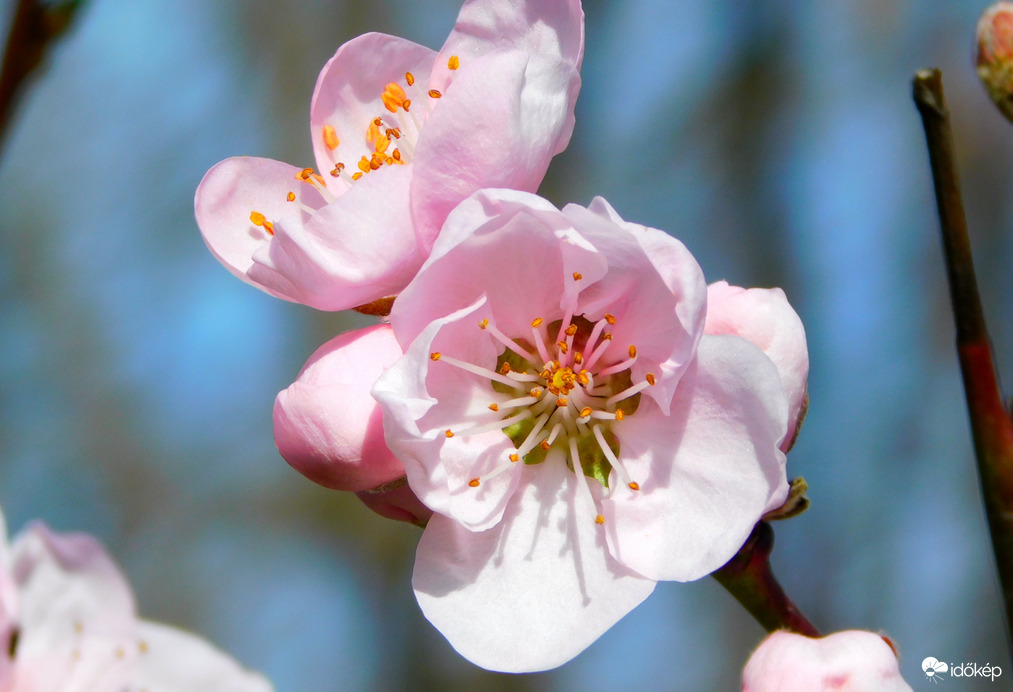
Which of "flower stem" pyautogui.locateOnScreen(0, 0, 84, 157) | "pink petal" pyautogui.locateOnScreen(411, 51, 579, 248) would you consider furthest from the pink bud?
"flower stem" pyautogui.locateOnScreen(0, 0, 84, 157)

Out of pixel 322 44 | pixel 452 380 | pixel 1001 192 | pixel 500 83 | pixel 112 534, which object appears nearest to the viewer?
pixel 500 83

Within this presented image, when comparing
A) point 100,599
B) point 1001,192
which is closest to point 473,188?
point 100,599

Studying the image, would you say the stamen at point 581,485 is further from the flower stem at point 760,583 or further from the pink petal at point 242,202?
the pink petal at point 242,202

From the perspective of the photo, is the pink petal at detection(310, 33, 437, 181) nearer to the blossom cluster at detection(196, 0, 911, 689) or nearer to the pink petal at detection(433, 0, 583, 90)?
the pink petal at detection(433, 0, 583, 90)

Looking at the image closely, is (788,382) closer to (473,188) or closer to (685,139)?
(473,188)

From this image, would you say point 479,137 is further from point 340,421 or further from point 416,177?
point 340,421

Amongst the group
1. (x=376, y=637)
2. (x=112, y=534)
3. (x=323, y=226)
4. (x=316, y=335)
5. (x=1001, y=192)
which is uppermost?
(x=323, y=226)
